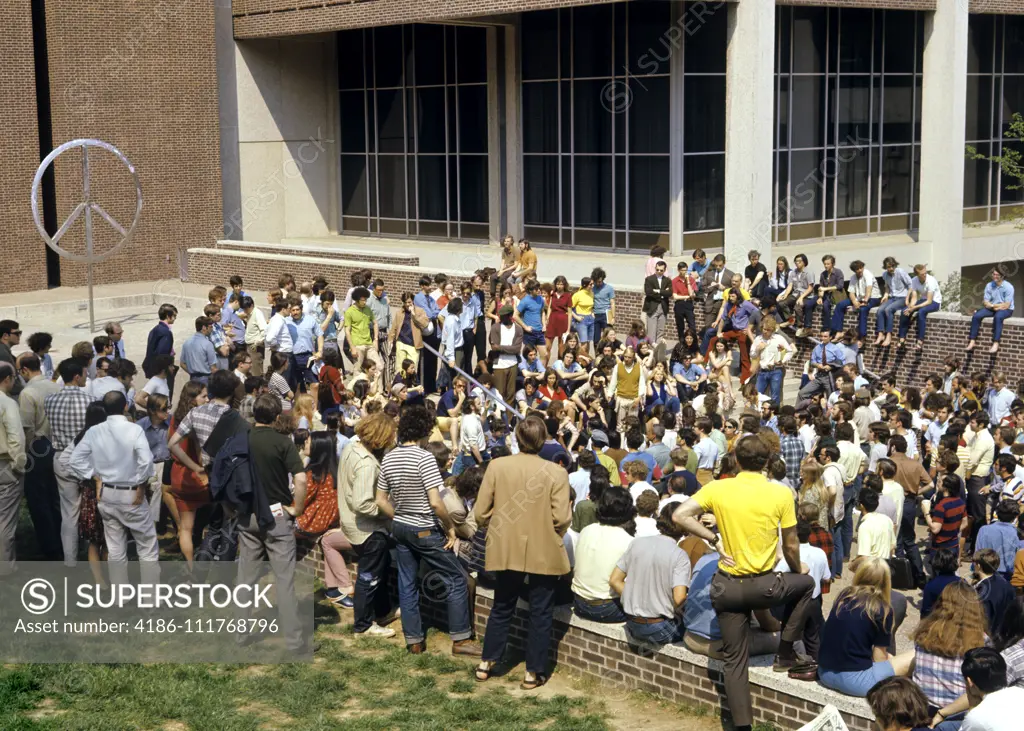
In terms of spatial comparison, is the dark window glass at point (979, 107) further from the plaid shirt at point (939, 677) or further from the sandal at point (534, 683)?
the plaid shirt at point (939, 677)

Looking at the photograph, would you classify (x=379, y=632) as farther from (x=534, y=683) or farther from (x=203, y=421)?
(x=203, y=421)

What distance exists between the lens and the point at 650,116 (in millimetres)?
27031

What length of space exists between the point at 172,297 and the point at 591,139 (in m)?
9.89

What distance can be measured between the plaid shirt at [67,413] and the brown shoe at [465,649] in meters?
3.59

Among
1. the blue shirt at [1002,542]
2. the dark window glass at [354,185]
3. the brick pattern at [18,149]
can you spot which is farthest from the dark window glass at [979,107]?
the blue shirt at [1002,542]

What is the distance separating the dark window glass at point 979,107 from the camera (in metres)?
32.8

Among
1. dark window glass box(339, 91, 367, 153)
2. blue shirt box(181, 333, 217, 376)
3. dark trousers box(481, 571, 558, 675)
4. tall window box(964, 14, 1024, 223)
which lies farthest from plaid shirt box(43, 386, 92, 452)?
tall window box(964, 14, 1024, 223)

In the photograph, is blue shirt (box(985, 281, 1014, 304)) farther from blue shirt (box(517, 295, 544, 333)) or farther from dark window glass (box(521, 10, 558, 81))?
dark window glass (box(521, 10, 558, 81))

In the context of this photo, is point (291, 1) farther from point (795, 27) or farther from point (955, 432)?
point (955, 432)

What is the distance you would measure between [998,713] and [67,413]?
24.5 ft

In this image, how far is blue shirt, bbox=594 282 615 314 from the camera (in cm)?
1917

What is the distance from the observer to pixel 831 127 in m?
29.8

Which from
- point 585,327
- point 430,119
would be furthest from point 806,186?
point 585,327

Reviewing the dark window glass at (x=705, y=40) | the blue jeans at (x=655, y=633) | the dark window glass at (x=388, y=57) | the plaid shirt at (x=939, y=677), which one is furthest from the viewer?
the dark window glass at (x=388, y=57)
